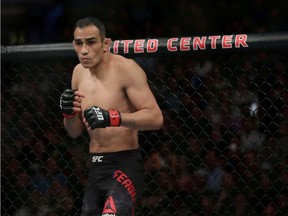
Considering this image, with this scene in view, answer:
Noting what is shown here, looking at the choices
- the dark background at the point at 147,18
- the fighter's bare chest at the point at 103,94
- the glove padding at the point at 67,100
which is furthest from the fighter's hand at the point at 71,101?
the dark background at the point at 147,18

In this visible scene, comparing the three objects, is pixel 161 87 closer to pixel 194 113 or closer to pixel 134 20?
pixel 194 113

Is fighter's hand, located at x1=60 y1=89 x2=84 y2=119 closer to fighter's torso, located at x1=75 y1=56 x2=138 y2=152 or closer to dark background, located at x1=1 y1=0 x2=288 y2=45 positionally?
fighter's torso, located at x1=75 y1=56 x2=138 y2=152

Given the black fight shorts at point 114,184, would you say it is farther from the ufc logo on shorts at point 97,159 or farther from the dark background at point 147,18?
the dark background at point 147,18

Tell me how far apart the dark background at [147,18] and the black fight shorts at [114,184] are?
7.03 feet

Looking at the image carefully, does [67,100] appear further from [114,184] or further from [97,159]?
[114,184]

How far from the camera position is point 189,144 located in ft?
13.6

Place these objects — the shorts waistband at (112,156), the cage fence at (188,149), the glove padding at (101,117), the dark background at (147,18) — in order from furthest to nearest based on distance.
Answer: the dark background at (147,18)
the cage fence at (188,149)
the shorts waistband at (112,156)
the glove padding at (101,117)

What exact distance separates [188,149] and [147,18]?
5.31ft

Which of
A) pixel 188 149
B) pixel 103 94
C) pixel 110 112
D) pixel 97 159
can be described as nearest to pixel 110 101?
pixel 103 94

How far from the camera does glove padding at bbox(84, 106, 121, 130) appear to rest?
2.79 meters

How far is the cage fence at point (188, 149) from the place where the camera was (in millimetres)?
3969

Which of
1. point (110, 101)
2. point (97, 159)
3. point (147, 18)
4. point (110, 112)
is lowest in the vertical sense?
point (97, 159)

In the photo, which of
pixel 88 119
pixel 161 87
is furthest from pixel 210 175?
pixel 88 119

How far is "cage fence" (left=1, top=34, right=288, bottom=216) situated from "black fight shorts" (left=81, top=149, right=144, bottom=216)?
77 cm
